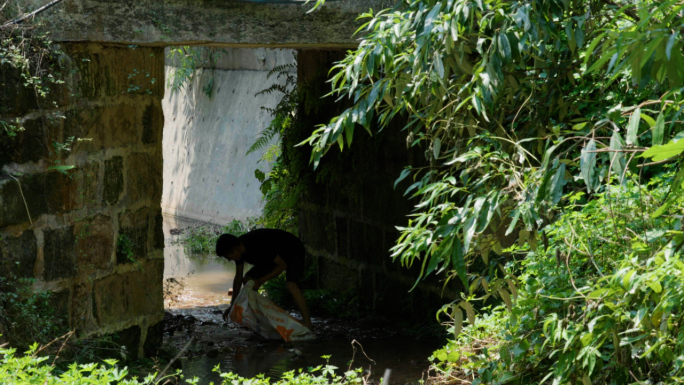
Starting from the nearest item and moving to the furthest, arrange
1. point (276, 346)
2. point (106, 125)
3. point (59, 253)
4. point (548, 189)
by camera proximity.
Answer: point (548, 189) → point (59, 253) → point (106, 125) → point (276, 346)

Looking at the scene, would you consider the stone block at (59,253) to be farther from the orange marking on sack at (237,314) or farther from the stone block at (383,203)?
the stone block at (383,203)

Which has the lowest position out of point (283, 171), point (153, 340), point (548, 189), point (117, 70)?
point (153, 340)

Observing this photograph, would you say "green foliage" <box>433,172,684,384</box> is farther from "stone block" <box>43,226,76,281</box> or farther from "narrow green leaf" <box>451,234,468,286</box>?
"stone block" <box>43,226,76,281</box>

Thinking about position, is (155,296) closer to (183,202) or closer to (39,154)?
(39,154)

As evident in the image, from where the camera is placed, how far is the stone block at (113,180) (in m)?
4.96

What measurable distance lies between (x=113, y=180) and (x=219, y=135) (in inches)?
378

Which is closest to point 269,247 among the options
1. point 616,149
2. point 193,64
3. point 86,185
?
point 86,185

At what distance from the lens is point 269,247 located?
7.39 metres

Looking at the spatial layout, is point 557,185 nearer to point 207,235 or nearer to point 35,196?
point 35,196

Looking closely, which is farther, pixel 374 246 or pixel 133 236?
pixel 374 246

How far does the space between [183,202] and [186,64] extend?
2.64 m

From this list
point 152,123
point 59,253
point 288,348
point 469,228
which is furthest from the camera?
point 288,348

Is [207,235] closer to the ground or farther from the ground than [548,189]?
closer to the ground

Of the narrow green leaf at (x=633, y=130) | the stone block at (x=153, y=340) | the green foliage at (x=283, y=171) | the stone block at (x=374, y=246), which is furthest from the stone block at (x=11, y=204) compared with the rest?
the green foliage at (x=283, y=171)
